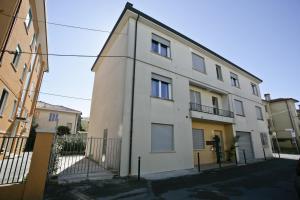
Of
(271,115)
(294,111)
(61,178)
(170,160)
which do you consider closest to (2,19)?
(61,178)

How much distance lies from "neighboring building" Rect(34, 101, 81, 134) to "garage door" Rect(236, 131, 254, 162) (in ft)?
87.5

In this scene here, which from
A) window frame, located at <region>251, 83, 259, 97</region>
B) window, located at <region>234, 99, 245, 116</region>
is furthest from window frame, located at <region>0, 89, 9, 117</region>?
window frame, located at <region>251, 83, 259, 97</region>

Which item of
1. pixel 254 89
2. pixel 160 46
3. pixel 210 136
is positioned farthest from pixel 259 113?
pixel 160 46

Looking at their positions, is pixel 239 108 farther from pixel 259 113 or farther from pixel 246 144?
pixel 259 113

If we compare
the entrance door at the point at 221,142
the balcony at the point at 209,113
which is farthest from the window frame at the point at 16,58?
the entrance door at the point at 221,142

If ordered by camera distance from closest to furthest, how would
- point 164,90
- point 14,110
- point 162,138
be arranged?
point 162,138 → point 164,90 → point 14,110

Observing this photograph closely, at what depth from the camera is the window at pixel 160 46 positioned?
1141cm

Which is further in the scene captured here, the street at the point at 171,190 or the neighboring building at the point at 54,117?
the neighboring building at the point at 54,117

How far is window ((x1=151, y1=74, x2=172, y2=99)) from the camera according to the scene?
1037 cm

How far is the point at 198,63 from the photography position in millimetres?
14148

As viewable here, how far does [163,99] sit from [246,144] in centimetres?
1157

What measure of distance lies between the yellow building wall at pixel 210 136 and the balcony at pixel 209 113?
0.97m

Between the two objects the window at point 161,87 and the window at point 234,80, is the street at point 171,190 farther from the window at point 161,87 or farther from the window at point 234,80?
the window at point 234,80

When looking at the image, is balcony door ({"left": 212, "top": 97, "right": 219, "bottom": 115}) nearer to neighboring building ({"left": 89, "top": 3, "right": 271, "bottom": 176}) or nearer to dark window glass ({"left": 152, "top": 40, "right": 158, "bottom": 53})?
neighboring building ({"left": 89, "top": 3, "right": 271, "bottom": 176})
